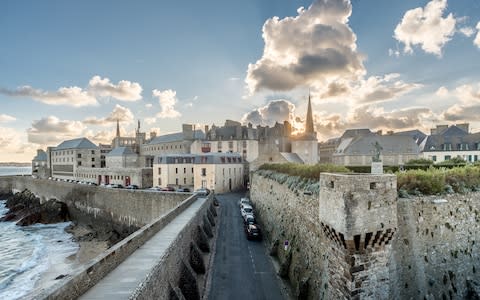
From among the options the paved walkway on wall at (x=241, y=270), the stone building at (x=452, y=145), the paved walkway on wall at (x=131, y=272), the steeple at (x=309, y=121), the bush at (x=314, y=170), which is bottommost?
the paved walkway on wall at (x=241, y=270)

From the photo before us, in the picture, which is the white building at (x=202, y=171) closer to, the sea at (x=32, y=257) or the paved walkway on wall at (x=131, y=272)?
the sea at (x=32, y=257)

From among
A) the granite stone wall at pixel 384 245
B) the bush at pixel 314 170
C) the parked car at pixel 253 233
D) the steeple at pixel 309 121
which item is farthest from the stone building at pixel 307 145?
the granite stone wall at pixel 384 245

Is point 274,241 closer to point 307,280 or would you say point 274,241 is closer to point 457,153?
point 307,280

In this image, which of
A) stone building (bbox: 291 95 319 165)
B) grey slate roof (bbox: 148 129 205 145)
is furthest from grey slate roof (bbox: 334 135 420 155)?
grey slate roof (bbox: 148 129 205 145)

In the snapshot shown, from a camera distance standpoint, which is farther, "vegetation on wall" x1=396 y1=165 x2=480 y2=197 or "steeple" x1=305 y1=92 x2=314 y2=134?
"steeple" x1=305 y1=92 x2=314 y2=134

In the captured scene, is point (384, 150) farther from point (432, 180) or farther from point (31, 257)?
point (31, 257)

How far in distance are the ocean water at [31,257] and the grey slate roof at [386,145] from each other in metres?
36.3

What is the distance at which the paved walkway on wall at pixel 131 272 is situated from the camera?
702cm

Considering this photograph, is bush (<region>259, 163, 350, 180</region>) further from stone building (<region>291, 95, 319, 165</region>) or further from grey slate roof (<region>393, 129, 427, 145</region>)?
grey slate roof (<region>393, 129, 427, 145</region>)

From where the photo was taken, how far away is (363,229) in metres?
7.86

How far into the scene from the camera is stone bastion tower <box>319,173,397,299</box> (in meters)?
7.86

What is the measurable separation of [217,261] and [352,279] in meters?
9.15

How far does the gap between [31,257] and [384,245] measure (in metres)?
25.8

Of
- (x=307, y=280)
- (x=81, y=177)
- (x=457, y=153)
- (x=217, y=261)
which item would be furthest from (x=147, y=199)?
(x=81, y=177)
